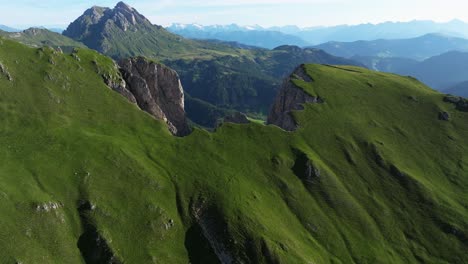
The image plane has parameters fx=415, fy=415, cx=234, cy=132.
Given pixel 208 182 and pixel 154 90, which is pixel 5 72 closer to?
pixel 154 90

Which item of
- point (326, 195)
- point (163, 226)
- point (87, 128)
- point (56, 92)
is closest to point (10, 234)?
point (163, 226)

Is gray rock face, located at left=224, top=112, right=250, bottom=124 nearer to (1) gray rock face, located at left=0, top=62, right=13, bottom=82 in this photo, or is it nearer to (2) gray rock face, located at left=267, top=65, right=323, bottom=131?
(2) gray rock face, located at left=267, top=65, right=323, bottom=131

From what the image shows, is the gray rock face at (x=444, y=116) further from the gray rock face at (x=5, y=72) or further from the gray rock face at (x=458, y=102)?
the gray rock face at (x=5, y=72)

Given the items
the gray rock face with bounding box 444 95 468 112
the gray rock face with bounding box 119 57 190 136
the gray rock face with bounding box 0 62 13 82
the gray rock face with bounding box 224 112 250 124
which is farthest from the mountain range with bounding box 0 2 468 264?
the gray rock face with bounding box 444 95 468 112

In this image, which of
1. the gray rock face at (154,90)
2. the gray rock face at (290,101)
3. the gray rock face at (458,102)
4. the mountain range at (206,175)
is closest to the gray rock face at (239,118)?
the mountain range at (206,175)

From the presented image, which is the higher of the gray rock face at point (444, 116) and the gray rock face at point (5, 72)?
→ the gray rock face at point (5, 72)
